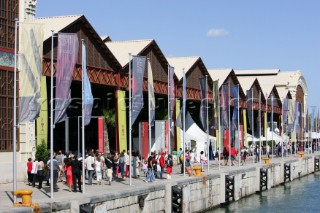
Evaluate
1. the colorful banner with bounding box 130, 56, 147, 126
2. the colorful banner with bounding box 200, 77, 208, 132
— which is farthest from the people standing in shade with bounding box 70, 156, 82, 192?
the colorful banner with bounding box 200, 77, 208, 132

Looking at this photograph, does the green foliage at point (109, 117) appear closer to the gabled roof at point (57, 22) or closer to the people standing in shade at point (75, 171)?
the gabled roof at point (57, 22)

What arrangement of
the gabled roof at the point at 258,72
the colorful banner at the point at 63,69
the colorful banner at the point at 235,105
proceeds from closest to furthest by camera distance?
the colorful banner at the point at 63,69 → the colorful banner at the point at 235,105 → the gabled roof at the point at 258,72

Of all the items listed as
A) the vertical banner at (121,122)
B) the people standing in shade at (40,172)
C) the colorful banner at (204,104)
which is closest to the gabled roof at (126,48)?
the vertical banner at (121,122)

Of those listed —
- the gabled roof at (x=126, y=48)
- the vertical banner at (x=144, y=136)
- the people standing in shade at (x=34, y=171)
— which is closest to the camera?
the people standing in shade at (x=34, y=171)

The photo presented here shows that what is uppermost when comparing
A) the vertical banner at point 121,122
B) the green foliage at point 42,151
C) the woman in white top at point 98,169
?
the vertical banner at point 121,122

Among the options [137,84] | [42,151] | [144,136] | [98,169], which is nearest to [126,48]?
[144,136]

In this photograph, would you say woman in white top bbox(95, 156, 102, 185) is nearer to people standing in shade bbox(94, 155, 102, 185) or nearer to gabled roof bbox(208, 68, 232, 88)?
people standing in shade bbox(94, 155, 102, 185)

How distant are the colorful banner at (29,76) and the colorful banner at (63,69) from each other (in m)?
1.73

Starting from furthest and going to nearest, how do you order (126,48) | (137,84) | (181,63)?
(181,63) → (126,48) → (137,84)

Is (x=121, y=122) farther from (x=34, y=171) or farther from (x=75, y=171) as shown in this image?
(x=75, y=171)

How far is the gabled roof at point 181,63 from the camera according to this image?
68875 millimetres

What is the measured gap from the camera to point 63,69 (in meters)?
28.2

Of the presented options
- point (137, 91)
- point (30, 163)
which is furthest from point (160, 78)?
point (30, 163)

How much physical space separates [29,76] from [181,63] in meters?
44.9
